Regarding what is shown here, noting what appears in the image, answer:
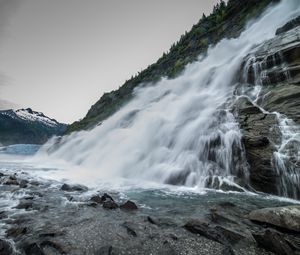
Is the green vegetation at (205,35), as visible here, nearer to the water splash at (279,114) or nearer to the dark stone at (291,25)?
the dark stone at (291,25)

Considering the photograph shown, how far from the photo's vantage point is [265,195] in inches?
400

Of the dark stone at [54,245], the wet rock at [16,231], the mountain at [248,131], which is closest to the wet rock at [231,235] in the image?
the dark stone at [54,245]

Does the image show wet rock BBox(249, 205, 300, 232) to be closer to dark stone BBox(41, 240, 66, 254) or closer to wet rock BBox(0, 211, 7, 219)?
dark stone BBox(41, 240, 66, 254)

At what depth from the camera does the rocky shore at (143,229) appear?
16.9ft

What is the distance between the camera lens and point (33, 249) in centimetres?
502

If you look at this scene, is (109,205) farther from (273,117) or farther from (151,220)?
(273,117)

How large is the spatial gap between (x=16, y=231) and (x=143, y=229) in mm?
3682

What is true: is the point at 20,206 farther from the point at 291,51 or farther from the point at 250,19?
the point at 250,19

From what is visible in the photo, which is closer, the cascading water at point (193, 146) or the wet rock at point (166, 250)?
the wet rock at point (166, 250)

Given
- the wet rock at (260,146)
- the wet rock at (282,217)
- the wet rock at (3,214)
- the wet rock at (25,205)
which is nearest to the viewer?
the wet rock at (282,217)

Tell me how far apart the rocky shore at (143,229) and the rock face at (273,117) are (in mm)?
2121

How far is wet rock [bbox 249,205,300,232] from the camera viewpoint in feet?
19.0

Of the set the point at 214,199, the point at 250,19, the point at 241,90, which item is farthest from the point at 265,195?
the point at 250,19

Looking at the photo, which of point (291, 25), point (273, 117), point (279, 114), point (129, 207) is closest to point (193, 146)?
point (273, 117)
